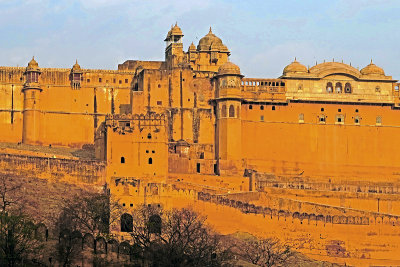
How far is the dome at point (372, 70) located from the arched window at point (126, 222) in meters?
25.6

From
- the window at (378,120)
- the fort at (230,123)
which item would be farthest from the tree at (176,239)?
the window at (378,120)

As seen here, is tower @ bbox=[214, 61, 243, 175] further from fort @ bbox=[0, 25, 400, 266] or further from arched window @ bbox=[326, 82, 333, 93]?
arched window @ bbox=[326, 82, 333, 93]

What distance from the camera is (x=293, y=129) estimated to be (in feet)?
255

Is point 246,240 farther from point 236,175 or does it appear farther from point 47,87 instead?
point 47,87

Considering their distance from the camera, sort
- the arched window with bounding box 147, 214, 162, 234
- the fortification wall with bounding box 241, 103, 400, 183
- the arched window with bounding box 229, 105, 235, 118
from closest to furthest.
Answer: the arched window with bounding box 147, 214, 162, 234
the arched window with bounding box 229, 105, 235, 118
the fortification wall with bounding box 241, 103, 400, 183

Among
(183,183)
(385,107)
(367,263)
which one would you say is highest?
(385,107)

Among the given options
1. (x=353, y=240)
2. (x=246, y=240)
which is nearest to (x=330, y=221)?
(x=353, y=240)

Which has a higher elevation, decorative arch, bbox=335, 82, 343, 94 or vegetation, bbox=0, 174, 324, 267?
decorative arch, bbox=335, 82, 343, 94

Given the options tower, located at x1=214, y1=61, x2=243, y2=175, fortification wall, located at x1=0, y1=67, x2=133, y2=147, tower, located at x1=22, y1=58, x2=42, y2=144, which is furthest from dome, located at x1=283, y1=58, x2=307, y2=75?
tower, located at x1=22, y1=58, x2=42, y2=144

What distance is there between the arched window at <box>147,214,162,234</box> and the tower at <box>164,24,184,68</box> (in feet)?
63.8

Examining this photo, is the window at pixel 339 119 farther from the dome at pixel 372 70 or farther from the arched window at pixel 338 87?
the dome at pixel 372 70

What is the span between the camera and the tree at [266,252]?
199ft

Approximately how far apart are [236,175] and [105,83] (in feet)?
43.2

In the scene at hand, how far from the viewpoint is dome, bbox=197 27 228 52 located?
266 ft
